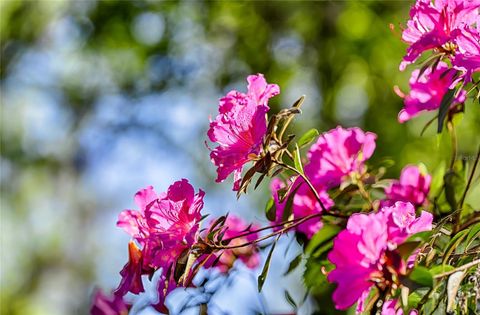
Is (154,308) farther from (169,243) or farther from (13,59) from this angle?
(13,59)

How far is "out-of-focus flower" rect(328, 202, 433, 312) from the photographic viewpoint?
670mm

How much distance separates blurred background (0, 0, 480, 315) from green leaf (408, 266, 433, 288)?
4169mm

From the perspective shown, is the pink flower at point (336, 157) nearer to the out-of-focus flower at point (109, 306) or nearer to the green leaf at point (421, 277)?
the out-of-focus flower at point (109, 306)

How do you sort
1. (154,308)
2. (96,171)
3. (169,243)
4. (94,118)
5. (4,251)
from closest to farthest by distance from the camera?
(169,243), (154,308), (94,118), (96,171), (4,251)

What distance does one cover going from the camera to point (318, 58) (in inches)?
250

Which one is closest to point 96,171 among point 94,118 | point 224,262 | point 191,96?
point 94,118

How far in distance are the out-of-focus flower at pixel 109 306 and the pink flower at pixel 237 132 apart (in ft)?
1.11

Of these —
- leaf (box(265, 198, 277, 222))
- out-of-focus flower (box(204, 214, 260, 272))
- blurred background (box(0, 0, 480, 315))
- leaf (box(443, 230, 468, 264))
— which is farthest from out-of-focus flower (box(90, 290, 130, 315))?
blurred background (box(0, 0, 480, 315))

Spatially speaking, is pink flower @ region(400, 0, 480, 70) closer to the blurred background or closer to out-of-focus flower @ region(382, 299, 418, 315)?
out-of-focus flower @ region(382, 299, 418, 315)

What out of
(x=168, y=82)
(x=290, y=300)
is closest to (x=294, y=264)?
(x=290, y=300)

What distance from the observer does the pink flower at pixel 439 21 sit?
2.70 ft

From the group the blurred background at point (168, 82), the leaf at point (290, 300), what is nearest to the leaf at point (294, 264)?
the leaf at point (290, 300)

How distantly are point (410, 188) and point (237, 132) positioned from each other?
40 cm

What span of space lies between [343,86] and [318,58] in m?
0.31
